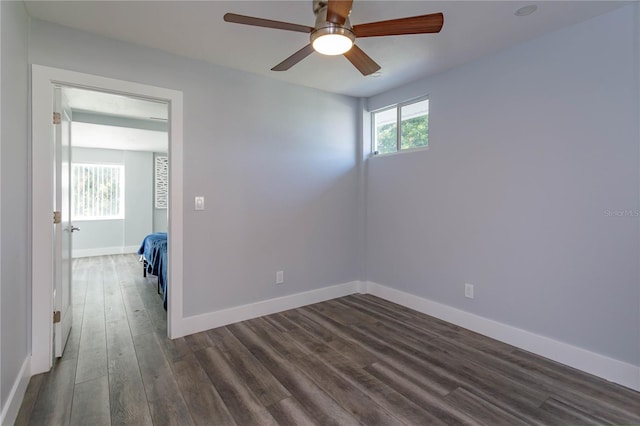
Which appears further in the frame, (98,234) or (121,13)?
(98,234)

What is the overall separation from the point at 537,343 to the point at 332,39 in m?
2.71

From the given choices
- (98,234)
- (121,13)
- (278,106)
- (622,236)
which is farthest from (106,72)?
(98,234)

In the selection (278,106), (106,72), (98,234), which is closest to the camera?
(106,72)

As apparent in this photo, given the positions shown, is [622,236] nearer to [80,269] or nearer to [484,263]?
[484,263]

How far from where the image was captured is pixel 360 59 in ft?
6.90

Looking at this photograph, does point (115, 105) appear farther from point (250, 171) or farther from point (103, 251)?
point (103, 251)

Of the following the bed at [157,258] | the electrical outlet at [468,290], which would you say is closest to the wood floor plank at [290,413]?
the electrical outlet at [468,290]

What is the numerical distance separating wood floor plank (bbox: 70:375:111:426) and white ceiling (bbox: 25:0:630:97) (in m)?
2.49

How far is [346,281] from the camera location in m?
4.09

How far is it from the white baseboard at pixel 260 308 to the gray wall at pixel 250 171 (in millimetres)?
69

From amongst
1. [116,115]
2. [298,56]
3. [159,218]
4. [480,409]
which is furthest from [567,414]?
[159,218]

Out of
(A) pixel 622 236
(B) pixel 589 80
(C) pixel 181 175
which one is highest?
(B) pixel 589 80

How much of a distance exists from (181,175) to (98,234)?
553 centimetres

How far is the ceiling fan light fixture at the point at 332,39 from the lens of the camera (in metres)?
1.75
